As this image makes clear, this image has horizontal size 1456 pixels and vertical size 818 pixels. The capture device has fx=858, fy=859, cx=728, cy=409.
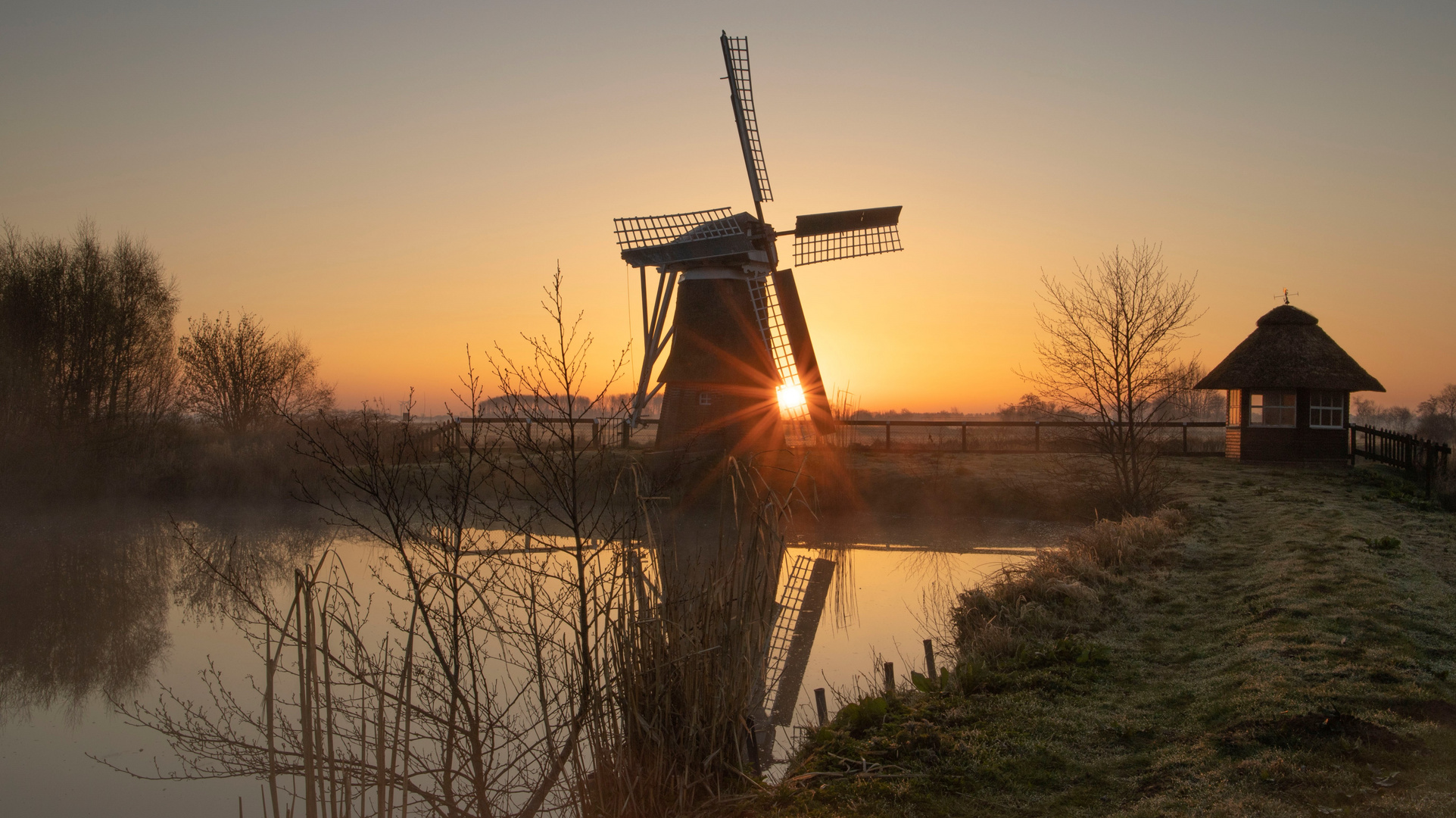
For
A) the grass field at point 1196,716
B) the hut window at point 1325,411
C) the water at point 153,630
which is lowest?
the water at point 153,630

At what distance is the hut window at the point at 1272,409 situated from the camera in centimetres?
1902

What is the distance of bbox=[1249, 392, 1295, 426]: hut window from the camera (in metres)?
19.0

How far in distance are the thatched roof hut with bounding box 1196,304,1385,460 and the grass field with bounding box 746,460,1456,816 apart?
11.3 metres

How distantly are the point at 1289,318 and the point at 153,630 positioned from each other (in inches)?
880

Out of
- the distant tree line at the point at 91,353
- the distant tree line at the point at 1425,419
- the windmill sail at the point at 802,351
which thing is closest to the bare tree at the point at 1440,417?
the distant tree line at the point at 1425,419

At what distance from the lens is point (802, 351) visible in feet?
68.4

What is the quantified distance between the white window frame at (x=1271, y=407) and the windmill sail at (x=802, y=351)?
31.0 feet

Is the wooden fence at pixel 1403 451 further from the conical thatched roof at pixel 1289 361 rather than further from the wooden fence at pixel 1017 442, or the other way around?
the wooden fence at pixel 1017 442

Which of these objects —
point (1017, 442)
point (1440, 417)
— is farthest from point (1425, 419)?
point (1017, 442)

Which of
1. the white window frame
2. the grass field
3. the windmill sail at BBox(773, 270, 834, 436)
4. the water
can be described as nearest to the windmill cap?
the white window frame

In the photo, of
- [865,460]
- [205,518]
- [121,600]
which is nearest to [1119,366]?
[865,460]

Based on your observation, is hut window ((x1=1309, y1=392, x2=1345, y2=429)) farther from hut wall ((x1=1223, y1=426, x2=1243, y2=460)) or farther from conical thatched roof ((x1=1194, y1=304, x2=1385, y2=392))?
hut wall ((x1=1223, y1=426, x2=1243, y2=460))

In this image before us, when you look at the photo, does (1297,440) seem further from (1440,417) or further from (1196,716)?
(1440,417)

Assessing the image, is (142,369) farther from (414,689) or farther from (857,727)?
(857,727)
